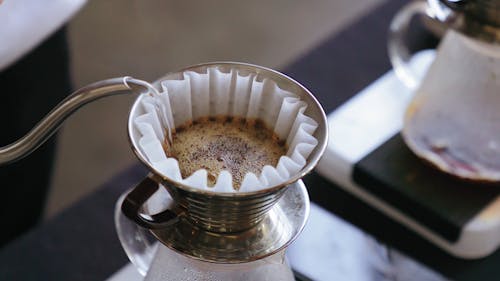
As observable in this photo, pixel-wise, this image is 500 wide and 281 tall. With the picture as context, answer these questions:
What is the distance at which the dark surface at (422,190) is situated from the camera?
0.72 m

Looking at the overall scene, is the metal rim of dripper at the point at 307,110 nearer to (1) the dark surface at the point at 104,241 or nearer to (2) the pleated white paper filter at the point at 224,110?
(2) the pleated white paper filter at the point at 224,110

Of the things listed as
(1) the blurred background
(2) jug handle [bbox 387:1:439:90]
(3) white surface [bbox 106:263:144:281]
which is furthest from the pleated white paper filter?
(1) the blurred background

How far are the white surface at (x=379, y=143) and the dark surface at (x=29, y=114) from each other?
406 millimetres

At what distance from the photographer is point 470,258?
738 mm

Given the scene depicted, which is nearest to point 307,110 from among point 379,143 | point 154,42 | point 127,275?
point 127,275

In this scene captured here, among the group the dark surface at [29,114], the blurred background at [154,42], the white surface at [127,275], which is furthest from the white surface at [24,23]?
the blurred background at [154,42]

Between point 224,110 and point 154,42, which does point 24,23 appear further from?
point 154,42

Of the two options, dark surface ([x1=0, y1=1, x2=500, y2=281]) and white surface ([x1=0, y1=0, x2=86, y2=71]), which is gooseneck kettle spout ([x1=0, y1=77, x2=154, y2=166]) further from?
white surface ([x1=0, y1=0, x2=86, y2=71])

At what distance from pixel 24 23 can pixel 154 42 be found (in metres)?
0.92

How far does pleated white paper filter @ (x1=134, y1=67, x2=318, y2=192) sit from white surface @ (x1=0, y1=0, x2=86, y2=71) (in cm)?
40

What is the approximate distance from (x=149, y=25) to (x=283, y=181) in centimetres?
142

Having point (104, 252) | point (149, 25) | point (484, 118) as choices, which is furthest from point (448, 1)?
point (149, 25)

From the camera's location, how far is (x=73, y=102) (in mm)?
399

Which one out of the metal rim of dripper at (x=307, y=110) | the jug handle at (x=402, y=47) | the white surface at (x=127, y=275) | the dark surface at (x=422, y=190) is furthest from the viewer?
the jug handle at (x=402, y=47)
